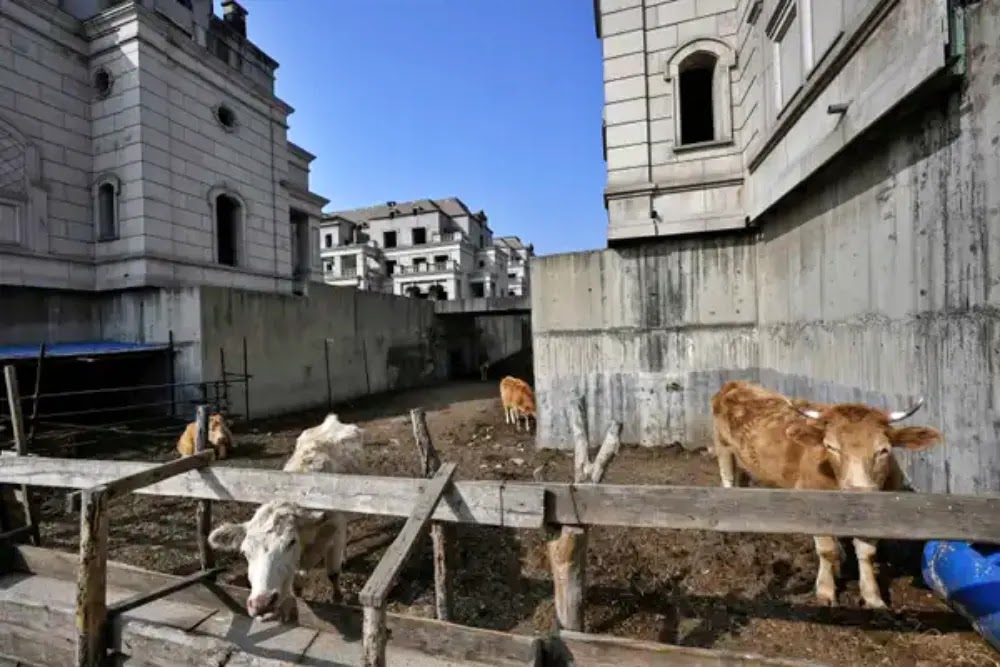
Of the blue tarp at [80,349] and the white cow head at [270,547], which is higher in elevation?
the blue tarp at [80,349]

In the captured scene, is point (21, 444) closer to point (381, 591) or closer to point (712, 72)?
point (381, 591)

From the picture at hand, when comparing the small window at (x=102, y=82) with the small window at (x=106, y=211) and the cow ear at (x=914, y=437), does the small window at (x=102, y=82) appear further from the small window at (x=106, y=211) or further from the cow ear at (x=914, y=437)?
the cow ear at (x=914, y=437)

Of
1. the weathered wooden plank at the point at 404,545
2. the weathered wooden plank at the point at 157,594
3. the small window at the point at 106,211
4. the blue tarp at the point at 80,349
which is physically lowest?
the weathered wooden plank at the point at 157,594

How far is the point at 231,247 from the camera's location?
55.4 feet

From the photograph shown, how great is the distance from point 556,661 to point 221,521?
5542 mm

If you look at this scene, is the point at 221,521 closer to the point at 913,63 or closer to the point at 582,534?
the point at 582,534

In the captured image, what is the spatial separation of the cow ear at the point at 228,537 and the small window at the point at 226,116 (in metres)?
16.6

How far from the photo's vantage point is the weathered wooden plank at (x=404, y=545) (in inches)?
87.7

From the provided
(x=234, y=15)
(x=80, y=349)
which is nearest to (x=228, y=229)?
(x=80, y=349)

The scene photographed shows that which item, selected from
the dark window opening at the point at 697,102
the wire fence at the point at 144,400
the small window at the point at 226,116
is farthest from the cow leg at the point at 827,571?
the small window at the point at 226,116

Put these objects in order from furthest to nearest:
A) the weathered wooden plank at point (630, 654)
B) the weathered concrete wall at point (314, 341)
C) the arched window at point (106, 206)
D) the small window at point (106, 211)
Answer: the small window at point (106, 211), the arched window at point (106, 206), the weathered concrete wall at point (314, 341), the weathered wooden plank at point (630, 654)

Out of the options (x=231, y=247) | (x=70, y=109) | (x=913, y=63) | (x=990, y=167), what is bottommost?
(x=990, y=167)

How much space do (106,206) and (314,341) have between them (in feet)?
22.7

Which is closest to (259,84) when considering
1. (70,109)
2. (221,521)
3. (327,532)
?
(70,109)
